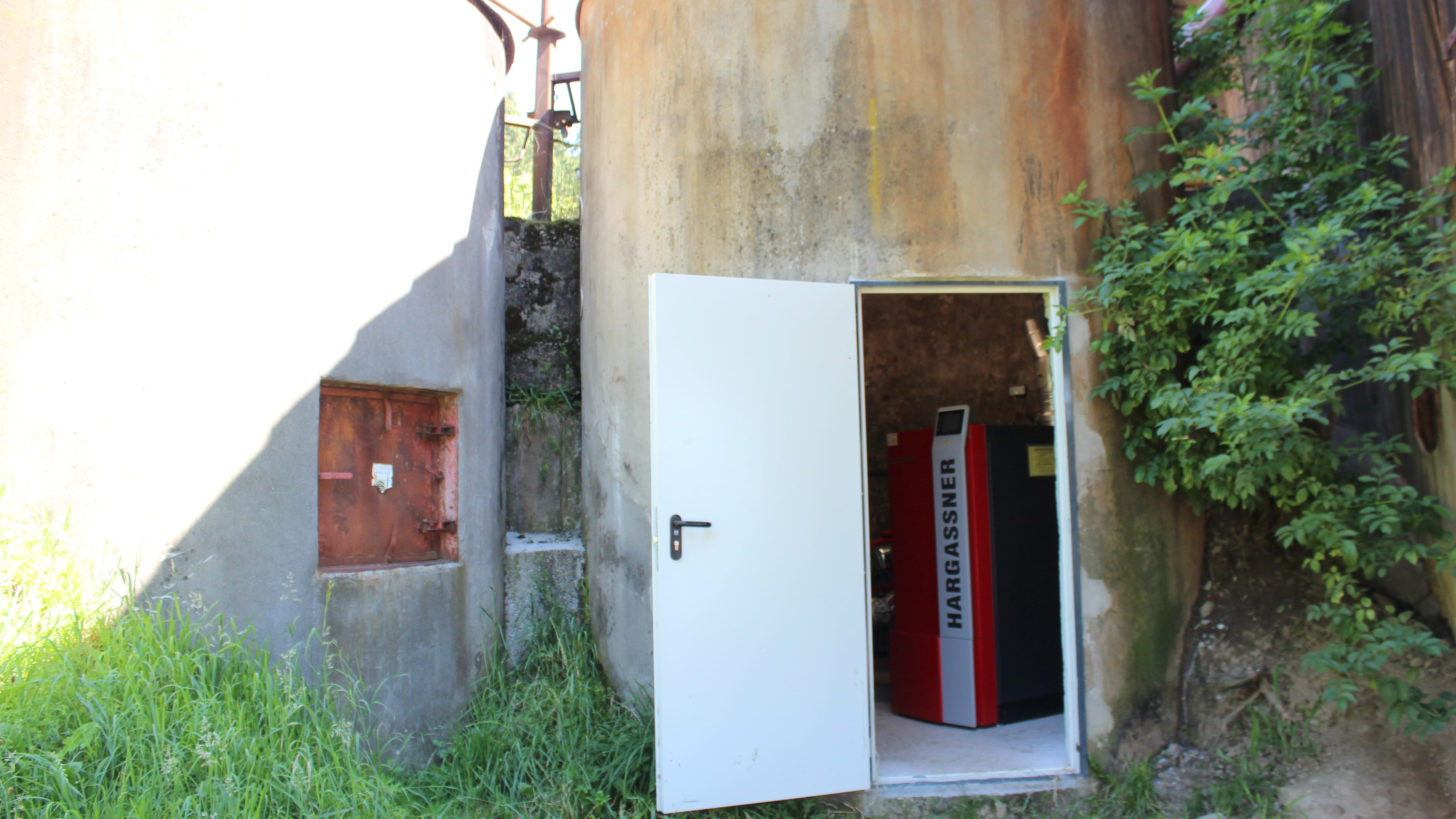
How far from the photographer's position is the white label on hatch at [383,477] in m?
3.93

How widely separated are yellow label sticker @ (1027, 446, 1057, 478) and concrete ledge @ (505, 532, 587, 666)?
245 centimetres

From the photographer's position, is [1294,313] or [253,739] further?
[1294,313]

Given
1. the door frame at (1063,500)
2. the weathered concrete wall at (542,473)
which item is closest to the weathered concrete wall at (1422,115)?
the door frame at (1063,500)

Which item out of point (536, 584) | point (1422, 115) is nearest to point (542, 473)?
point (536, 584)

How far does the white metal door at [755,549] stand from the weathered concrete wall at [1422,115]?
7.32ft

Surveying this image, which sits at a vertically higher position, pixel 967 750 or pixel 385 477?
pixel 385 477

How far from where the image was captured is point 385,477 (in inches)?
156

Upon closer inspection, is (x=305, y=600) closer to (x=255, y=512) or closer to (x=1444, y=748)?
(x=255, y=512)

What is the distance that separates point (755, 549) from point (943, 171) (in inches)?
71.3

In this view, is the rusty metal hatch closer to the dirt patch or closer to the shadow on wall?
the shadow on wall

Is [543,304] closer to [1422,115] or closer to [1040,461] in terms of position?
[1040,461]

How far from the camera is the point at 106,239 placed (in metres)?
3.17

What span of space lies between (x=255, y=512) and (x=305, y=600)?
0.42m

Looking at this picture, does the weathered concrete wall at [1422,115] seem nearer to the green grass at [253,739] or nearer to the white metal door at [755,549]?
the green grass at [253,739]
